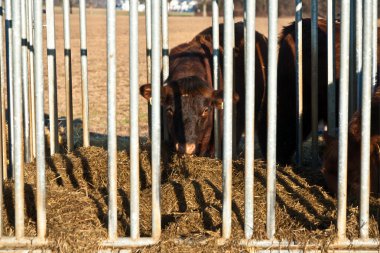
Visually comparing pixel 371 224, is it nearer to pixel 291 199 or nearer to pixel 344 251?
pixel 344 251

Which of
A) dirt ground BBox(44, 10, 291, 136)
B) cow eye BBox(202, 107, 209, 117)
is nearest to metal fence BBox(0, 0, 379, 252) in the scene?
cow eye BBox(202, 107, 209, 117)

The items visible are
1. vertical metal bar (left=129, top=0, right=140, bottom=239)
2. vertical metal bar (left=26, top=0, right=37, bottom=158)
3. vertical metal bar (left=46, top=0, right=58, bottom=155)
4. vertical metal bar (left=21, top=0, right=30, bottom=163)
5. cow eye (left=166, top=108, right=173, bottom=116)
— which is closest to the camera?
vertical metal bar (left=129, top=0, right=140, bottom=239)

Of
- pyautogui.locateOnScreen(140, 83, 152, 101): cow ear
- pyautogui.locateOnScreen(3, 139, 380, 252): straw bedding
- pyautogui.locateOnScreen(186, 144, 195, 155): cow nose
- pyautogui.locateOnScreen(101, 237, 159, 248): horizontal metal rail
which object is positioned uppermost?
pyautogui.locateOnScreen(140, 83, 152, 101): cow ear

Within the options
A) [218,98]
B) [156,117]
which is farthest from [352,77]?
[156,117]

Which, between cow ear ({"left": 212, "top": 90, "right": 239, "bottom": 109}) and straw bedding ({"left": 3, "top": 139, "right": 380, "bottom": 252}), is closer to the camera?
straw bedding ({"left": 3, "top": 139, "right": 380, "bottom": 252})

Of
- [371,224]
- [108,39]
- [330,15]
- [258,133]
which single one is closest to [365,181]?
[371,224]

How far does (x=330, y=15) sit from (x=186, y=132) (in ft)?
6.06

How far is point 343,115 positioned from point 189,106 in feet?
10.3

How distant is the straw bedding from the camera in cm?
459

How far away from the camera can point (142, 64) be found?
24031 millimetres

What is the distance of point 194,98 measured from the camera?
293 inches

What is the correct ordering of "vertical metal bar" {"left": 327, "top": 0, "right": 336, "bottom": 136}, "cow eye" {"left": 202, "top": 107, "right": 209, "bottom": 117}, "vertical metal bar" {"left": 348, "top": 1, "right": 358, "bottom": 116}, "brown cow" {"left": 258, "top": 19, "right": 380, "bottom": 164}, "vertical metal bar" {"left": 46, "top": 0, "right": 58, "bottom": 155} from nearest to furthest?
"vertical metal bar" {"left": 348, "top": 1, "right": 358, "bottom": 116}, "vertical metal bar" {"left": 327, "top": 0, "right": 336, "bottom": 136}, "vertical metal bar" {"left": 46, "top": 0, "right": 58, "bottom": 155}, "cow eye" {"left": 202, "top": 107, "right": 209, "bottom": 117}, "brown cow" {"left": 258, "top": 19, "right": 380, "bottom": 164}

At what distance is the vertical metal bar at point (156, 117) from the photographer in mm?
4445

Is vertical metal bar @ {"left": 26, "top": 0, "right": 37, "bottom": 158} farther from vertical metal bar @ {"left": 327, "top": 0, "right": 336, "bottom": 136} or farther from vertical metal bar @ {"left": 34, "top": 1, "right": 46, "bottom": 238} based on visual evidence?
vertical metal bar @ {"left": 327, "top": 0, "right": 336, "bottom": 136}
